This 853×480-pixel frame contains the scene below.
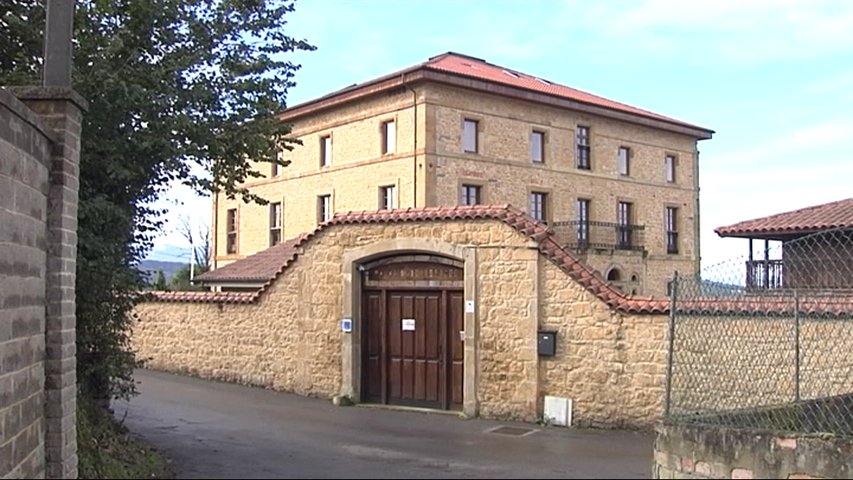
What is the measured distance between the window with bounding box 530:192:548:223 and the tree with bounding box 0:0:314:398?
2239cm

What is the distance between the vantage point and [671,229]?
128 ft

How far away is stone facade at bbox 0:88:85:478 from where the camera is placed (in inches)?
247

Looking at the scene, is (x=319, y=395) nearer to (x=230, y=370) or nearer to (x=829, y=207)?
(x=230, y=370)

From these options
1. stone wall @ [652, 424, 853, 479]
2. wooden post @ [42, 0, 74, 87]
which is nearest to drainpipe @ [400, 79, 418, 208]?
wooden post @ [42, 0, 74, 87]

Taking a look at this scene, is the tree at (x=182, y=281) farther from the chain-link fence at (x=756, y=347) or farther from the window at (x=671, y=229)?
the chain-link fence at (x=756, y=347)

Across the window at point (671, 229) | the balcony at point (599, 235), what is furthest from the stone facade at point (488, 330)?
the window at point (671, 229)

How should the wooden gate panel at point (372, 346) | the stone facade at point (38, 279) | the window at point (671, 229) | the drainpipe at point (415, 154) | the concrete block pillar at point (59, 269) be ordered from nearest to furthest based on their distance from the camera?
the stone facade at point (38, 279) → the concrete block pillar at point (59, 269) → the wooden gate panel at point (372, 346) → the drainpipe at point (415, 154) → the window at point (671, 229)

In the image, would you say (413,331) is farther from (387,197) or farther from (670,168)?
(670,168)

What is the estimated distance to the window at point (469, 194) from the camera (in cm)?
3011

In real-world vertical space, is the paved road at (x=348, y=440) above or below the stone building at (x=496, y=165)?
below

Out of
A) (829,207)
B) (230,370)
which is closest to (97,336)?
(230,370)

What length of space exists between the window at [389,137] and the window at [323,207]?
13.1 feet

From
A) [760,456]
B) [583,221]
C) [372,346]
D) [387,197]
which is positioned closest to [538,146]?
[583,221]

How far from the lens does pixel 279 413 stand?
492 inches
